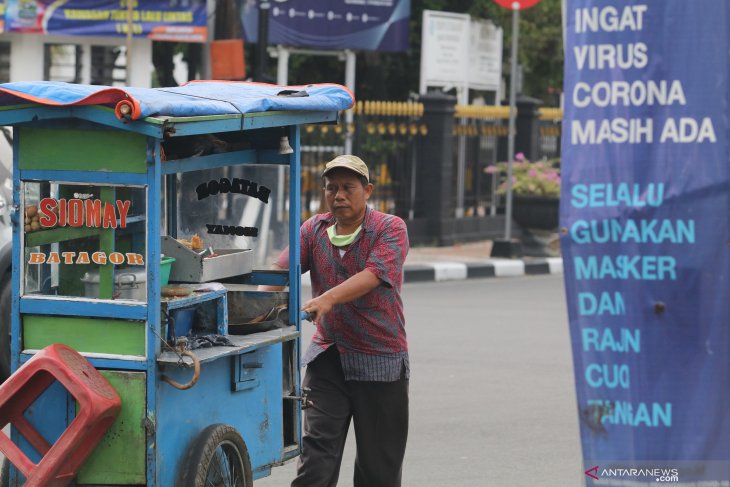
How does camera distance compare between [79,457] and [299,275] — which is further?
[299,275]

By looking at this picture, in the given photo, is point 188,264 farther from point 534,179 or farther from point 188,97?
point 534,179

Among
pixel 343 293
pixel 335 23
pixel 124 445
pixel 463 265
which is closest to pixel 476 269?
pixel 463 265

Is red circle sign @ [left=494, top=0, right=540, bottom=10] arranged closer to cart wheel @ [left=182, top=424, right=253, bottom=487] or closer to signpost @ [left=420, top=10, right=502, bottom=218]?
signpost @ [left=420, top=10, right=502, bottom=218]

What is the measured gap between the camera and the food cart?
453cm

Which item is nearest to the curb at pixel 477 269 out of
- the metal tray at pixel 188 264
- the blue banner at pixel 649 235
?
the metal tray at pixel 188 264

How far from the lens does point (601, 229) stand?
3.40 meters

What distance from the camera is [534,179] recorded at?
54.7 ft

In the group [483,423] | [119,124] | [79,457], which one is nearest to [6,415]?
[79,457]

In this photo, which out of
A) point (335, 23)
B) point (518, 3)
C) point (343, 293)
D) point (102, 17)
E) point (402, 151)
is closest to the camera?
point (343, 293)

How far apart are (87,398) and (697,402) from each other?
1.94m

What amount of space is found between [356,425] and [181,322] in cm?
83

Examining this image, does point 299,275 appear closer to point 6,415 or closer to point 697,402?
point 6,415

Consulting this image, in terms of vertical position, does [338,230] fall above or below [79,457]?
above

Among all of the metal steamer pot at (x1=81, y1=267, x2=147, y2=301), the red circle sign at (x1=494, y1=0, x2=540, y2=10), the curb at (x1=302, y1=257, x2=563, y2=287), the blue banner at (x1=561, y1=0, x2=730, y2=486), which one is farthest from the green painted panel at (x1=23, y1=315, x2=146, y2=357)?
the red circle sign at (x1=494, y1=0, x2=540, y2=10)
